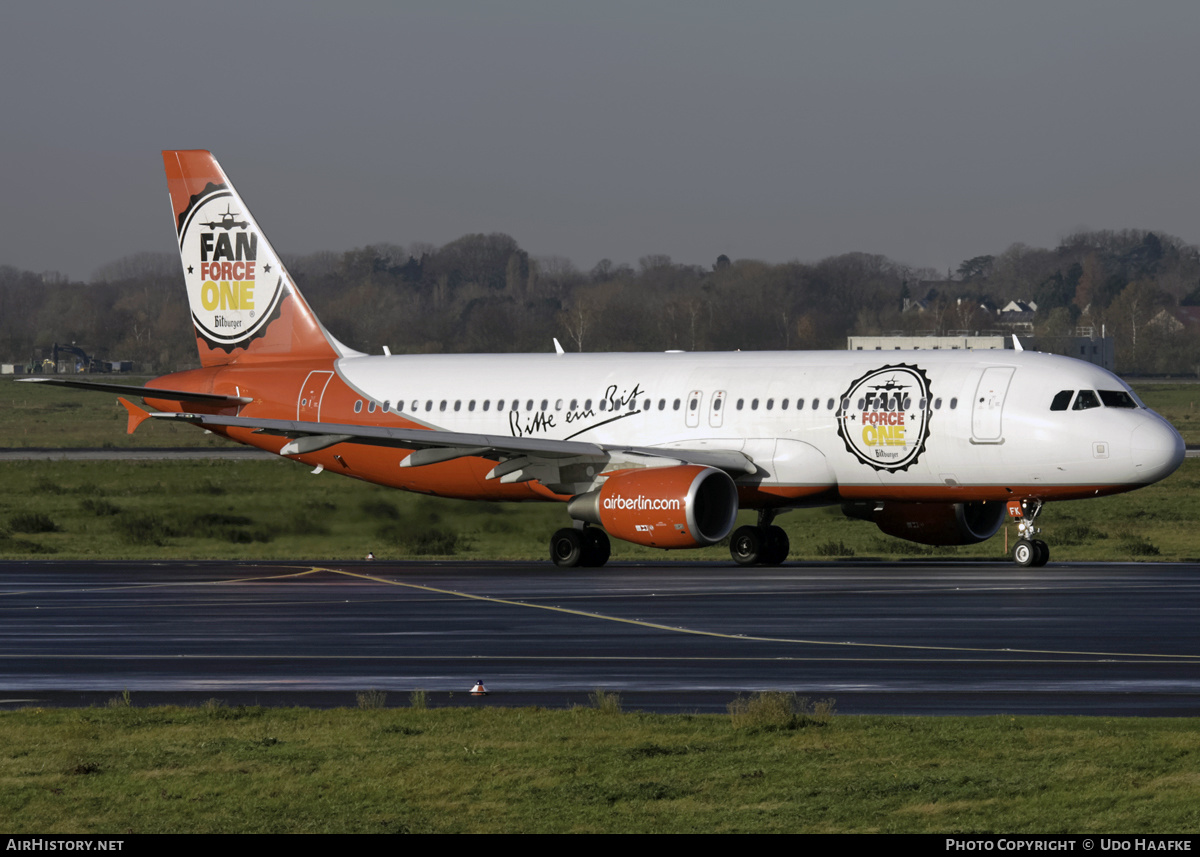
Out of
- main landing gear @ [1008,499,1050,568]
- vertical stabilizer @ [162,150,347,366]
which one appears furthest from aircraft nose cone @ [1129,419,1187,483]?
vertical stabilizer @ [162,150,347,366]

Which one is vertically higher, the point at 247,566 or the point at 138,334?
the point at 138,334

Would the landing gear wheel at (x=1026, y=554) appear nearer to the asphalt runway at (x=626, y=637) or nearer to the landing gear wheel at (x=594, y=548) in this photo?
the asphalt runway at (x=626, y=637)

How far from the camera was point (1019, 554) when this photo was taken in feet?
120

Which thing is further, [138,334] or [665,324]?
[138,334]

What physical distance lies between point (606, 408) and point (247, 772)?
26.7 m

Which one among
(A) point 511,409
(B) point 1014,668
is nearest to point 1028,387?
(A) point 511,409

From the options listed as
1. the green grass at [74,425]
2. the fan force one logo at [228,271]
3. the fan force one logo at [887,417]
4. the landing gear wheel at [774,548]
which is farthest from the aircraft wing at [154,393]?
the green grass at [74,425]

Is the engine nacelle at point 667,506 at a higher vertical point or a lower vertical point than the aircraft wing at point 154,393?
Answer: lower

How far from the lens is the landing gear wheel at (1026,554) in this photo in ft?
120

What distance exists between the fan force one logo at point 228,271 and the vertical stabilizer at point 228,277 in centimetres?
2

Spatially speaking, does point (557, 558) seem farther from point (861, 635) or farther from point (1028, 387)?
point (861, 635)

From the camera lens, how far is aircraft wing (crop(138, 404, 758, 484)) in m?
38.0

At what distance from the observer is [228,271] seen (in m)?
46.4

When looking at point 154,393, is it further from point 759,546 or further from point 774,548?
point 774,548
